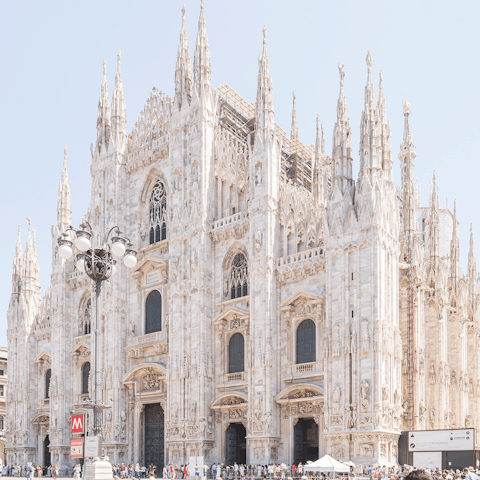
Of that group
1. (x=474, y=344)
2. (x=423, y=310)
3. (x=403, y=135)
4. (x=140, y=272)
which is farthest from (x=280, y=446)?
(x=403, y=135)

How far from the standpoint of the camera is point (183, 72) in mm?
38750

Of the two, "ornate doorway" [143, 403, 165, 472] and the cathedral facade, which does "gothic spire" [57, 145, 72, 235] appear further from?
"ornate doorway" [143, 403, 165, 472]

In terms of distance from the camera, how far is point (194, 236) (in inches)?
1417

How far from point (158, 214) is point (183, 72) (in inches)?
306

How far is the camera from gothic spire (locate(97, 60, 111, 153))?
1673 inches

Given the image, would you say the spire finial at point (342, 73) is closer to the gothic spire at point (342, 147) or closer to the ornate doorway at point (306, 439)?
the gothic spire at point (342, 147)

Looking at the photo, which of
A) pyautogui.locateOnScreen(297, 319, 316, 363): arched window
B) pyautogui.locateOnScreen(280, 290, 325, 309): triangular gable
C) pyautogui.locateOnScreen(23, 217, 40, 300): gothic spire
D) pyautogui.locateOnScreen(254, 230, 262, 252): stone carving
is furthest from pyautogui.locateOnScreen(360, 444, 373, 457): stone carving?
pyautogui.locateOnScreen(23, 217, 40, 300): gothic spire

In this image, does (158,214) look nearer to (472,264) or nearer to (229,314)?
(229,314)

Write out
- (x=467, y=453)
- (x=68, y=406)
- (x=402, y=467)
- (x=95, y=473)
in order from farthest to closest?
(x=68, y=406), (x=402, y=467), (x=467, y=453), (x=95, y=473)

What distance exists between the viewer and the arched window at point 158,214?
39219 mm

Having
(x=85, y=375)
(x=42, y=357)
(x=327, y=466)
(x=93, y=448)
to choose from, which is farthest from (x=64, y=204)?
(x=93, y=448)

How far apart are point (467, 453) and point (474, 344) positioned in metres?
16.4

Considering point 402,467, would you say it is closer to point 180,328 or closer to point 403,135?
point 180,328

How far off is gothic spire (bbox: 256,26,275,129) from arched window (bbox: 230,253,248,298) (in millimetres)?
6474
